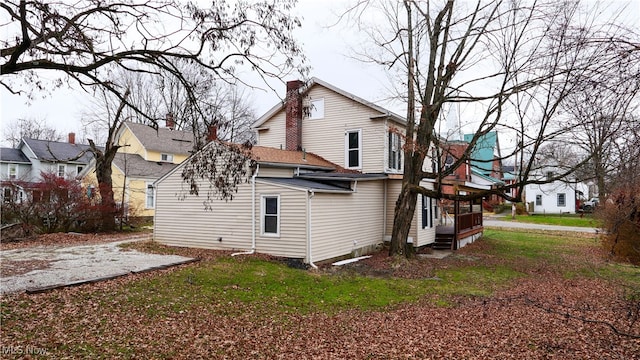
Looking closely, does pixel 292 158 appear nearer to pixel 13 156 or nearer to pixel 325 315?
pixel 325 315

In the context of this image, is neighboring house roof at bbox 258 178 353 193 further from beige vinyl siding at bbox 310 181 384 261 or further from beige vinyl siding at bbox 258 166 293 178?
beige vinyl siding at bbox 258 166 293 178

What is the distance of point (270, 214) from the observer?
13953 mm

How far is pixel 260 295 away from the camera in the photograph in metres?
9.65

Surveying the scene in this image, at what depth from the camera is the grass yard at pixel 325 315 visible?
6.11m

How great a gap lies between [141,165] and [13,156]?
64.1 feet

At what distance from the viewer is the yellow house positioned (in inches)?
1105

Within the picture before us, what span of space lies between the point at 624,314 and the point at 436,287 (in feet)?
14.3

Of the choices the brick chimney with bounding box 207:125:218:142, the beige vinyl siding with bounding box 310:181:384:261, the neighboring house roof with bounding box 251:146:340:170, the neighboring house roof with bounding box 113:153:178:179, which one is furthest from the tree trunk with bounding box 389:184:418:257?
the neighboring house roof with bounding box 113:153:178:179

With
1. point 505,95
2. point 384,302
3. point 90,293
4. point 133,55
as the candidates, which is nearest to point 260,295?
point 384,302

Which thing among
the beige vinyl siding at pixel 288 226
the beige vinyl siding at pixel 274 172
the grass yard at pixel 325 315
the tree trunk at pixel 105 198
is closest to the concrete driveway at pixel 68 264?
the grass yard at pixel 325 315

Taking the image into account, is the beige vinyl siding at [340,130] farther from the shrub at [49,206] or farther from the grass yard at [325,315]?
the shrub at [49,206]

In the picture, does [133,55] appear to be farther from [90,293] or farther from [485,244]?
[485,244]

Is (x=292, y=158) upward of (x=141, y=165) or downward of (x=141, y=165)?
downward

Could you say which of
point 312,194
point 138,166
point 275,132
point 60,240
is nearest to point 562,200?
point 275,132
